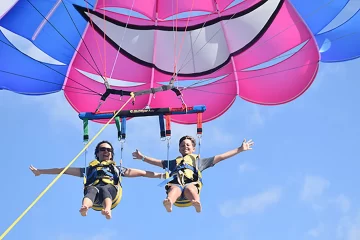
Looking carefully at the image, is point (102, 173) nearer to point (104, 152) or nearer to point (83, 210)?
point (104, 152)

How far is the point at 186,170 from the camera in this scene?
259 inches

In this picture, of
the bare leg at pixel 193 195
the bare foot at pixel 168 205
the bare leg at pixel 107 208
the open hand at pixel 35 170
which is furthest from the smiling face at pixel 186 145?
the open hand at pixel 35 170

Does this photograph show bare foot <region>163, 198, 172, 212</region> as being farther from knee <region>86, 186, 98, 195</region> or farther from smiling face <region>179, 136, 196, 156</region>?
smiling face <region>179, 136, 196, 156</region>

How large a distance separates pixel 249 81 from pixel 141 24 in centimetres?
161

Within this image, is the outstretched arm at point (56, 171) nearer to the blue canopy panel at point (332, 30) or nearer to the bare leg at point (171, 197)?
the bare leg at point (171, 197)

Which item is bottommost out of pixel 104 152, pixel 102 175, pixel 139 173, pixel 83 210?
pixel 83 210

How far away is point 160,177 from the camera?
6836 millimetres

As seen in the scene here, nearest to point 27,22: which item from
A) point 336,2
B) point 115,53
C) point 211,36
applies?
point 115,53

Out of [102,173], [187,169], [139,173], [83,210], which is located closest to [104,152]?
[102,173]

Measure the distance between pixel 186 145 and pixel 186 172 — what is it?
0.44m

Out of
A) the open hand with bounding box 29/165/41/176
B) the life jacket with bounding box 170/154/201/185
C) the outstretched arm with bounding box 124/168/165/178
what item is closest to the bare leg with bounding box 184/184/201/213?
the life jacket with bounding box 170/154/201/185

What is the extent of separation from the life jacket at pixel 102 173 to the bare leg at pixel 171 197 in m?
0.63

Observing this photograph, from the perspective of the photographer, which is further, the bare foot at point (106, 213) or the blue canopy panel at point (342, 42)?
the blue canopy panel at point (342, 42)

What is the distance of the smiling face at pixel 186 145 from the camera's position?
6.88 metres
